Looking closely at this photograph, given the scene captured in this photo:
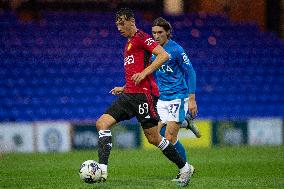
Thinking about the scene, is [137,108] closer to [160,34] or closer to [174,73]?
[160,34]

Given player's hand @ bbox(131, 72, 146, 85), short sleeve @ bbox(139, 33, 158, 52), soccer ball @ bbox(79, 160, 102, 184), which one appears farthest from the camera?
short sleeve @ bbox(139, 33, 158, 52)

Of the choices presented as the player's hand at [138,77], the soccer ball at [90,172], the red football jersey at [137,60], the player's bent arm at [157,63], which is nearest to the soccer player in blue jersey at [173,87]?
the red football jersey at [137,60]

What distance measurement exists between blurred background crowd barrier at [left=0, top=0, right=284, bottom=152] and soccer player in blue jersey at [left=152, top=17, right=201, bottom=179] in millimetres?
6789

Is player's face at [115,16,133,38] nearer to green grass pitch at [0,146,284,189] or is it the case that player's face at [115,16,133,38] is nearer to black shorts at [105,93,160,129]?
black shorts at [105,93,160,129]

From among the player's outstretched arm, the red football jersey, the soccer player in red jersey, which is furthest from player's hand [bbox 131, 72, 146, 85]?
the red football jersey

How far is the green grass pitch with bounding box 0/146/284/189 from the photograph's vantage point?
29.1ft

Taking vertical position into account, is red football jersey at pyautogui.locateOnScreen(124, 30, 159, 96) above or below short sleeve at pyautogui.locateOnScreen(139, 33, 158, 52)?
below

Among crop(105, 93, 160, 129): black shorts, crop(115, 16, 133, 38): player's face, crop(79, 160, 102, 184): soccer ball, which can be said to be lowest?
crop(79, 160, 102, 184): soccer ball

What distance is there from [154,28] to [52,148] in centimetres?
758

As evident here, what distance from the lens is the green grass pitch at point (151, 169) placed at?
8.86 meters

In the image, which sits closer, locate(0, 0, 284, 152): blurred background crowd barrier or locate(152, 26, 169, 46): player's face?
locate(152, 26, 169, 46): player's face

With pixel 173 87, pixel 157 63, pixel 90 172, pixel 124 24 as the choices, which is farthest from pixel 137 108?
pixel 173 87

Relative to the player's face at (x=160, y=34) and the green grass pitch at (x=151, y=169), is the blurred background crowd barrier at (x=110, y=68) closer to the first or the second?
the green grass pitch at (x=151, y=169)

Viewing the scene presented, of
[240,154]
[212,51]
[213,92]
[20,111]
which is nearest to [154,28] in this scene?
[240,154]
